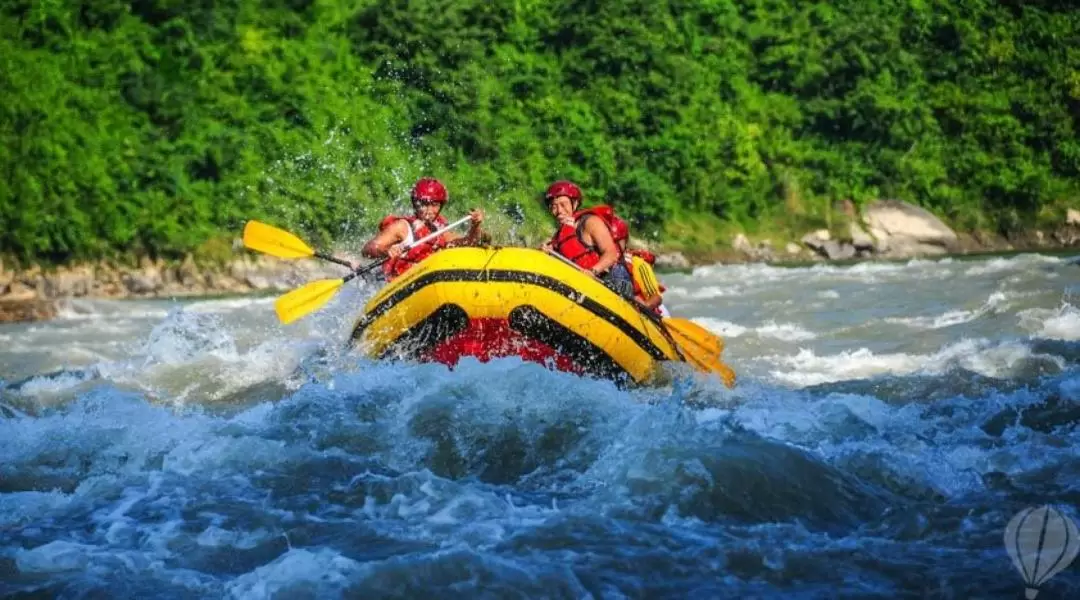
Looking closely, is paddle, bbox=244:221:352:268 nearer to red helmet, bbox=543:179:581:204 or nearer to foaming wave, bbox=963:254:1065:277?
red helmet, bbox=543:179:581:204

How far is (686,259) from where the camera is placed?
23969 millimetres

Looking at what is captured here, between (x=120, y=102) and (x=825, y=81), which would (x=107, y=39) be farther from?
(x=825, y=81)

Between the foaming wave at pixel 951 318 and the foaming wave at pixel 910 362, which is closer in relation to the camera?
the foaming wave at pixel 910 362

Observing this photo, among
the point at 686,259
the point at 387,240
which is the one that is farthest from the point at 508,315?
the point at 686,259

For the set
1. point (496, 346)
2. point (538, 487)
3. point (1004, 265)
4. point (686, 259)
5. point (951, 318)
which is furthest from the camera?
point (686, 259)

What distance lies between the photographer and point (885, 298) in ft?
46.4

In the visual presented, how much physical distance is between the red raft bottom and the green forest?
15.7 meters

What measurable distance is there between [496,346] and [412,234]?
5.52 feet

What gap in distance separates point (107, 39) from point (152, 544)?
20.6 meters

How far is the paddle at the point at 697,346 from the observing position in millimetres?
8016
